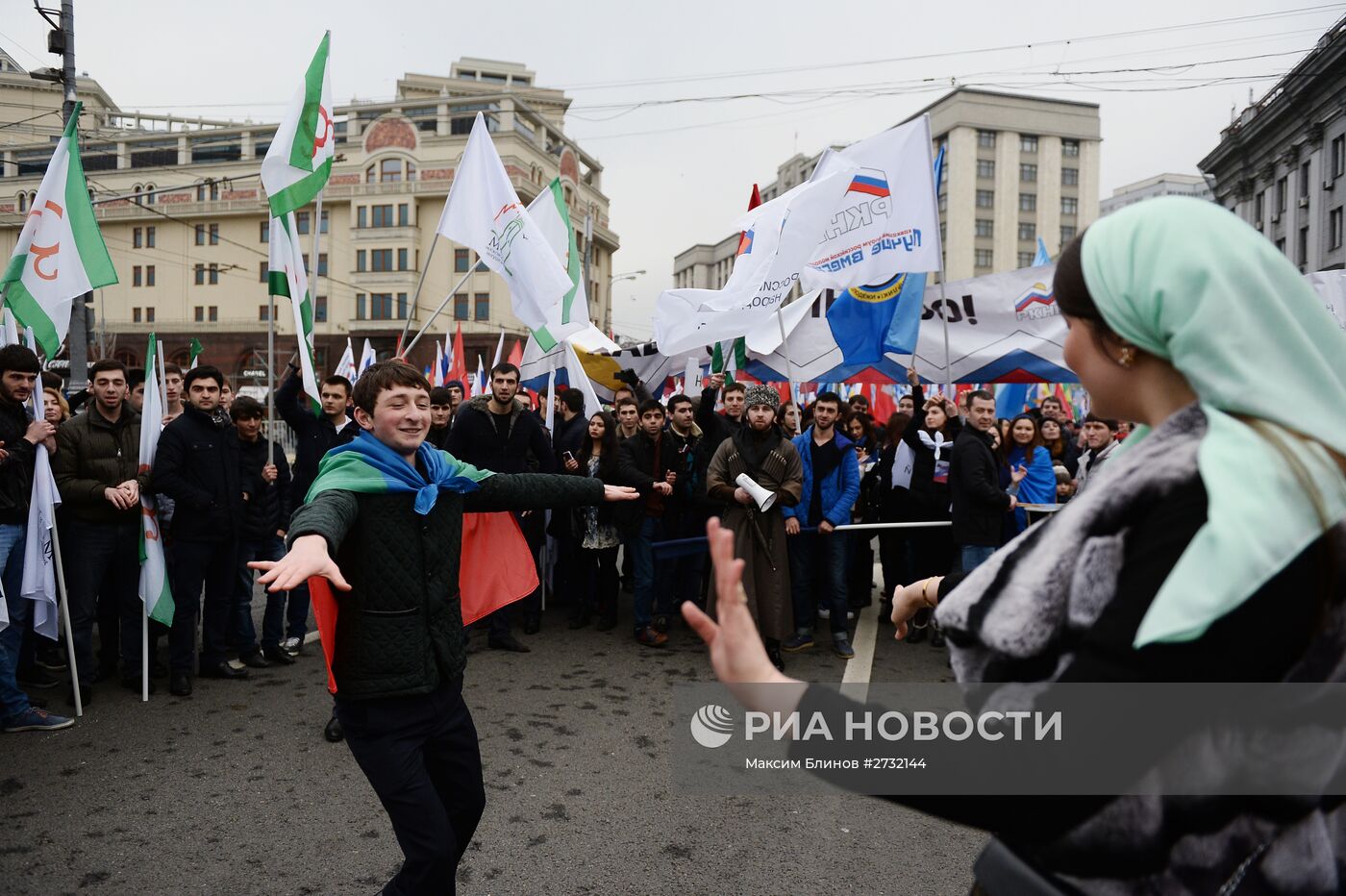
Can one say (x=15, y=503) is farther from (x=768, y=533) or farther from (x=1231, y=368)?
(x=1231, y=368)

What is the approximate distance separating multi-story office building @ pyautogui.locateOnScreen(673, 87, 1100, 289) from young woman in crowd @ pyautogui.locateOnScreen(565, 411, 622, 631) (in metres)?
78.7

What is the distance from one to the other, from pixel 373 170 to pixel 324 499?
199 feet

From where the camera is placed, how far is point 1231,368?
3.40 feet

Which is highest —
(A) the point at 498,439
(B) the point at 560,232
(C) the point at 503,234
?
(B) the point at 560,232

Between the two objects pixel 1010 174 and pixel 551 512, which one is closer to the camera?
pixel 551 512

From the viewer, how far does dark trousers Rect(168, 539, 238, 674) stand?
239 inches

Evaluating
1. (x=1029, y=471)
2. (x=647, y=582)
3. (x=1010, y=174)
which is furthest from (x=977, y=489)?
(x=1010, y=174)

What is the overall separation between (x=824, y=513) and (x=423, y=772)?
17.2 feet

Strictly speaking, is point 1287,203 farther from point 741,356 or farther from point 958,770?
point 958,770

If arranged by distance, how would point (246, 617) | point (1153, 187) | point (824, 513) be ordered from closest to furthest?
point (246, 617)
point (824, 513)
point (1153, 187)

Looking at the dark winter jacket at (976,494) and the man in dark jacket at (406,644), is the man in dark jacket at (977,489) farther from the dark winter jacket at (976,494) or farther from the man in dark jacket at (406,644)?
the man in dark jacket at (406,644)

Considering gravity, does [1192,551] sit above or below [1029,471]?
above

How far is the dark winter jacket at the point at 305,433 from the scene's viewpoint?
6.88 metres

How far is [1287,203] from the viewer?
4706 cm
